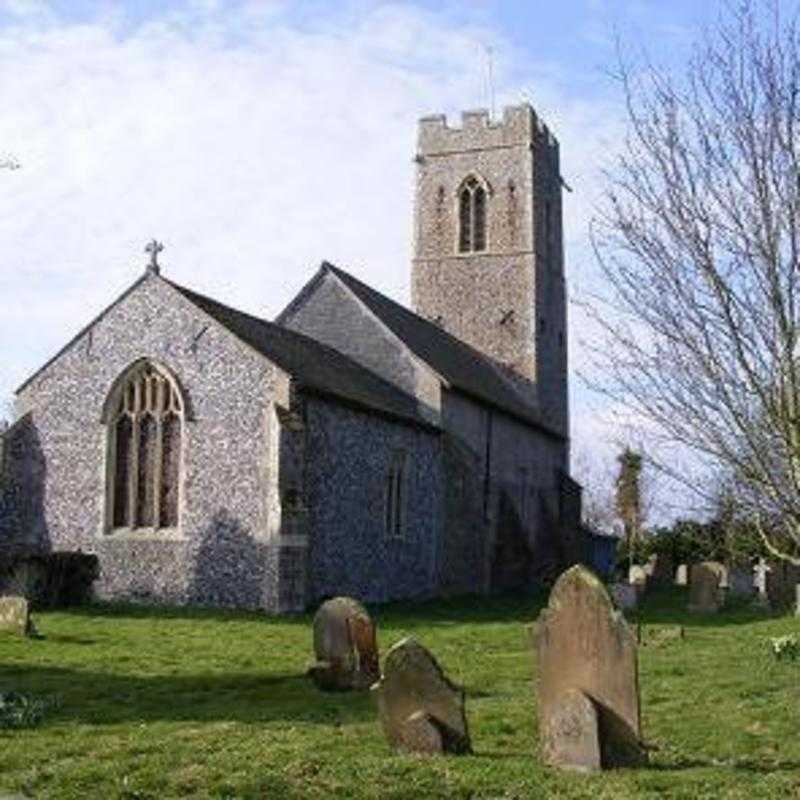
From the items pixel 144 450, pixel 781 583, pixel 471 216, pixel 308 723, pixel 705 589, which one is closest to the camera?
pixel 308 723

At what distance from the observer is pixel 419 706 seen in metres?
8.22

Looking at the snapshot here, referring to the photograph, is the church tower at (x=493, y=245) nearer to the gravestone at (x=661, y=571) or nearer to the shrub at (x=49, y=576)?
the gravestone at (x=661, y=571)

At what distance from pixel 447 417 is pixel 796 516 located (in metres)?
17.9

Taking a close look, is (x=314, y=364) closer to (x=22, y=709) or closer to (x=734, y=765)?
(x=22, y=709)

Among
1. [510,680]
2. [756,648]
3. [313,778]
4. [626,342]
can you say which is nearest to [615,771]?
[313,778]

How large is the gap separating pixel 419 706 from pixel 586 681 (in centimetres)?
118

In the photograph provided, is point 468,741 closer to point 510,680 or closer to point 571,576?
point 571,576

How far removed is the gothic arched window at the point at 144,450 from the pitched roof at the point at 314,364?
1.67m

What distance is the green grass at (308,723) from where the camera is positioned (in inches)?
283

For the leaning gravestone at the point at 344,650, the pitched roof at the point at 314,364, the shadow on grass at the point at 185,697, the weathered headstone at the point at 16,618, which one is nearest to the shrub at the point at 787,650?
the leaning gravestone at the point at 344,650

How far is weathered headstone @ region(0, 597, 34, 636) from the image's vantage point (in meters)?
15.2

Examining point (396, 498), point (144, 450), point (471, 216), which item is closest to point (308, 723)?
point (144, 450)

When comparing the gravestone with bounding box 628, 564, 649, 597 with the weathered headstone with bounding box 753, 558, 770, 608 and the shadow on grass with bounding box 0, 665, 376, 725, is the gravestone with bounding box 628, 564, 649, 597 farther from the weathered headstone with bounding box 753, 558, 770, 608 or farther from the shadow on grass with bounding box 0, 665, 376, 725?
the shadow on grass with bounding box 0, 665, 376, 725

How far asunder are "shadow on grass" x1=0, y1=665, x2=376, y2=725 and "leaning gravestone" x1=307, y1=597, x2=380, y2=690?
21 cm
